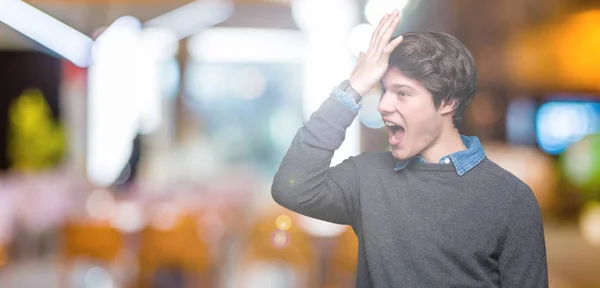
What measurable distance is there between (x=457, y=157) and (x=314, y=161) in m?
0.31

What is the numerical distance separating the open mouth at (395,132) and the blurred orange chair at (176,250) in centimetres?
471

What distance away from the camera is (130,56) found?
1030 centimetres

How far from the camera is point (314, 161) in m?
1.78

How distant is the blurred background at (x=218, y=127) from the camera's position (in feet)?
21.5

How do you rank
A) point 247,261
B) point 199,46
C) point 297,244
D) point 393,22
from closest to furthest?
1. point 393,22
2. point 297,244
3. point 247,261
4. point 199,46

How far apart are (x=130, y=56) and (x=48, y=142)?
10.7 feet

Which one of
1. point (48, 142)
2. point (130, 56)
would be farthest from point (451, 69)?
point (48, 142)

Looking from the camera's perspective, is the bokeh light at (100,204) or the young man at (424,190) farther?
the bokeh light at (100,204)

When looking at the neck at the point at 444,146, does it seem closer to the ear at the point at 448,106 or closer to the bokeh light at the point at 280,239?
the ear at the point at 448,106

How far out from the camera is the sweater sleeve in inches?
69.7

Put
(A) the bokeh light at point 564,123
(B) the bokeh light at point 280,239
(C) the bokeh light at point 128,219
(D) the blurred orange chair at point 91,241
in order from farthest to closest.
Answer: (A) the bokeh light at point 564,123, (C) the bokeh light at point 128,219, (D) the blurred orange chair at point 91,241, (B) the bokeh light at point 280,239

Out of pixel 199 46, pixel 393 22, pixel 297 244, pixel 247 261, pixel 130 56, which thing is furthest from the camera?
pixel 199 46

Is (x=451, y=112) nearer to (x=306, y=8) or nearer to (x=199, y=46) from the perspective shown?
(x=306, y=8)

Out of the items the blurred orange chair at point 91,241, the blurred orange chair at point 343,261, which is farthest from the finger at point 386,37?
the blurred orange chair at point 91,241
